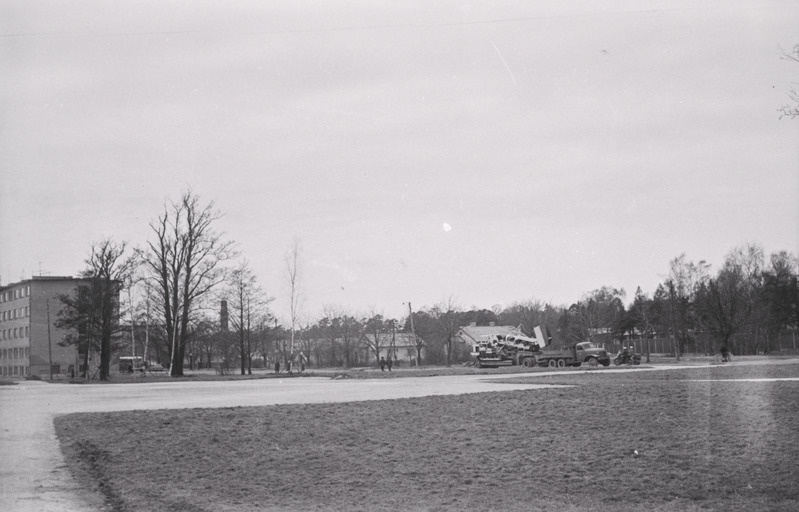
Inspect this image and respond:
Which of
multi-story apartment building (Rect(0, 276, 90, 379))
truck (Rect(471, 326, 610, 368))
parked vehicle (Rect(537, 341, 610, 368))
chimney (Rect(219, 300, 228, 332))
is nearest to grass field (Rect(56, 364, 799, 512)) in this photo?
parked vehicle (Rect(537, 341, 610, 368))

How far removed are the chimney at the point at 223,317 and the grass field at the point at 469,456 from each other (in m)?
51.0

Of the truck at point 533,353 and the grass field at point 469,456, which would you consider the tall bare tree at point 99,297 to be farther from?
the grass field at point 469,456

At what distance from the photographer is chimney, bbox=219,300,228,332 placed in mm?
68631

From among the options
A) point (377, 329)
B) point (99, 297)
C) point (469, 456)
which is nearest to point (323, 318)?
point (377, 329)

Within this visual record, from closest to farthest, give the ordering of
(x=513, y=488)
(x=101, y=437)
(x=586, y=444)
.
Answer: (x=513, y=488) < (x=586, y=444) < (x=101, y=437)

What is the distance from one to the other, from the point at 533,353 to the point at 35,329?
231 feet

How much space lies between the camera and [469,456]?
12.5m

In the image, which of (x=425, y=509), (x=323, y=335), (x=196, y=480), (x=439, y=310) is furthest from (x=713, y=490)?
(x=323, y=335)

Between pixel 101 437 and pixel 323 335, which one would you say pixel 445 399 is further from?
pixel 323 335

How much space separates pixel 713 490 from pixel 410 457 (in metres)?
4.58

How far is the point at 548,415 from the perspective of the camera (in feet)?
51.1

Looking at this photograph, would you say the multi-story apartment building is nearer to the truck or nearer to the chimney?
the chimney

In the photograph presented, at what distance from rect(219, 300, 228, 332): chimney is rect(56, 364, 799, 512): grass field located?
51.0 meters

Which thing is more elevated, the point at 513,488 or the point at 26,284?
the point at 26,284
